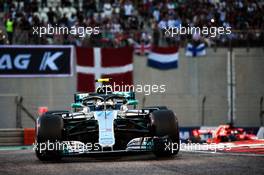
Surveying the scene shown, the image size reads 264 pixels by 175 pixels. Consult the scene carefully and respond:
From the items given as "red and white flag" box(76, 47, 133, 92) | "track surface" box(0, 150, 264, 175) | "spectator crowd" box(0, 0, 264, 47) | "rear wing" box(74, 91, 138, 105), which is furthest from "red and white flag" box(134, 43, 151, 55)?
"track surface" box(0, 150, 264, 175)

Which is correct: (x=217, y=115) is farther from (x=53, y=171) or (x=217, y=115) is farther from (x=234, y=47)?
(x=53, y=171)

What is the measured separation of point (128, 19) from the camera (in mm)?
33469

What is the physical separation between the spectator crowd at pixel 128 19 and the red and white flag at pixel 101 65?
0.36 meters

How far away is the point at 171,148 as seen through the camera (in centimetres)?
1620

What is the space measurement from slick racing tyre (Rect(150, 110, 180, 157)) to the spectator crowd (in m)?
16.2

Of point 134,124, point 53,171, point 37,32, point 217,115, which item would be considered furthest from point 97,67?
point 53,171

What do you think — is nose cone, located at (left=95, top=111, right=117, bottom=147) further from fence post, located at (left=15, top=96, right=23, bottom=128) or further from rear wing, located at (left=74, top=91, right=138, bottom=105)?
fence post, located at (left=15, top=96, right=23, bottom=128)

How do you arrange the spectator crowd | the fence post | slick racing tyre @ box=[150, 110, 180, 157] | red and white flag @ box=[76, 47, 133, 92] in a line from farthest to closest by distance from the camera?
red and white flag @ box=[76, 47, 133, 92]
the spectator crowd
the fence post
slick racing tyre @ box=[150, 110, 180, 157]

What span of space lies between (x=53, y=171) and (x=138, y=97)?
20.0 metres

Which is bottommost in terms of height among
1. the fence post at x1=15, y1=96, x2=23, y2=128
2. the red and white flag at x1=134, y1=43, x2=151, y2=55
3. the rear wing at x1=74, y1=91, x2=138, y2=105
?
the fence post at x1=15, y1=96, x2=23, y2=128

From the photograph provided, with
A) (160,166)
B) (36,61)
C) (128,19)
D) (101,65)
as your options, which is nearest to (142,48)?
(128,19)

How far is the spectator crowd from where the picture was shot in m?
32.2

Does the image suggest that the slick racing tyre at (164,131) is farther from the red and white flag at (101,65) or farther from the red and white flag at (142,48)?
the red and white flag at (142,48)

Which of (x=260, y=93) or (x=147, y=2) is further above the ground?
(x=147, y=2)
